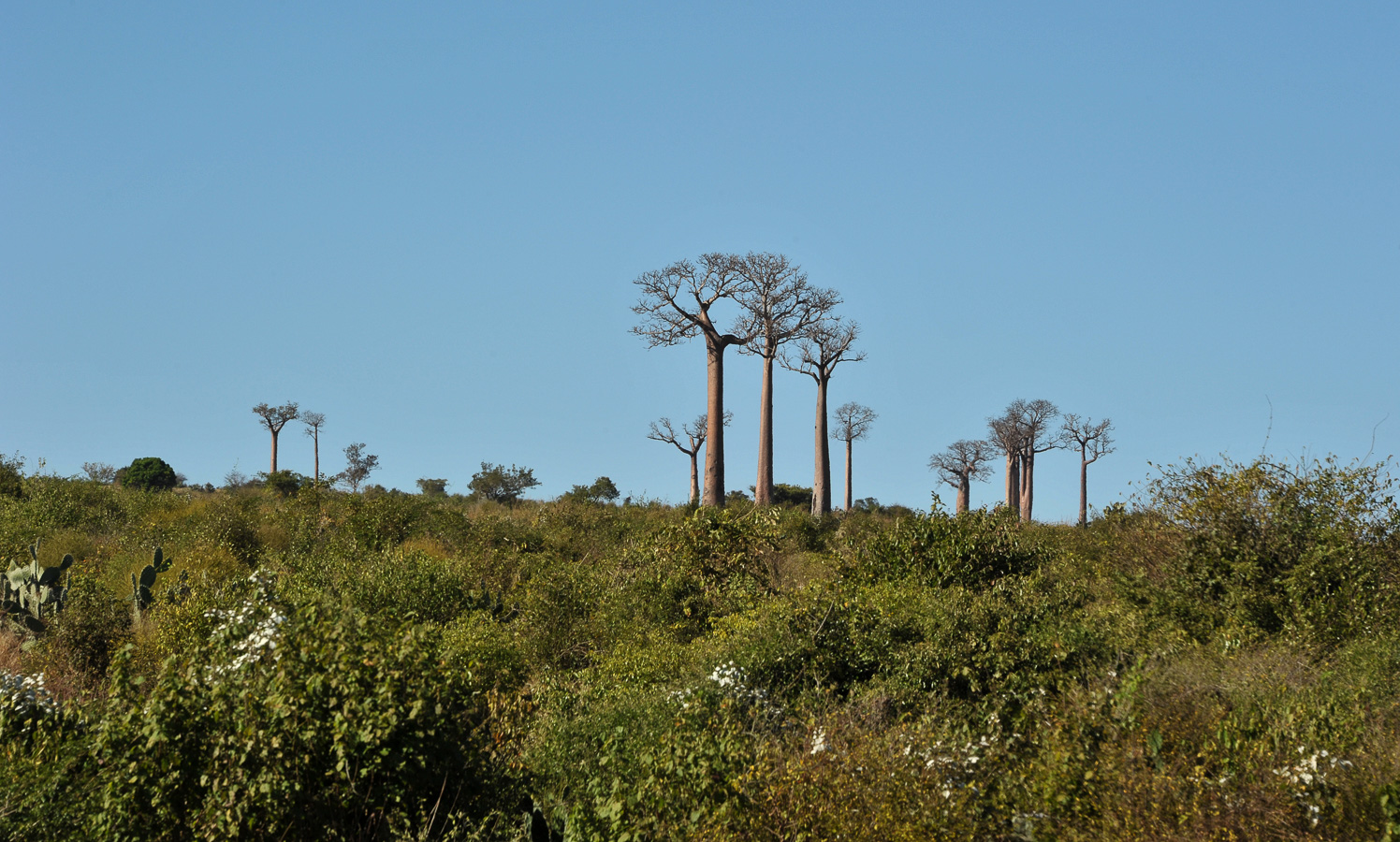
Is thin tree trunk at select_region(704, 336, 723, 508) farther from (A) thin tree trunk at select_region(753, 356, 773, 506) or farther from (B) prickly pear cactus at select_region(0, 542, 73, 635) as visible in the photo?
(B) prickly pear cactus at select_region(0, 542, 73, 635)

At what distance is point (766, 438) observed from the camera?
3097 cm

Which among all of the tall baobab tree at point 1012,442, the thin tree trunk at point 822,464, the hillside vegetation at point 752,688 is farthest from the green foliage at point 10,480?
the tall baobab tree at point 1012,442

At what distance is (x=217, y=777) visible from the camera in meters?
6.16

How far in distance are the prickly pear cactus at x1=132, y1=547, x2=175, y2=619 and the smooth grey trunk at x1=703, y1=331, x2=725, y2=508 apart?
15.2m

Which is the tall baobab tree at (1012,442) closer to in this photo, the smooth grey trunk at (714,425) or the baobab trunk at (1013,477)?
the baobab trunk at (1013,477)

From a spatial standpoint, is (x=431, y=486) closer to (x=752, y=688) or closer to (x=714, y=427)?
(x=714, y=427)

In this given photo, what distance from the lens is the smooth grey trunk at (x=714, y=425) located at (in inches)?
1099

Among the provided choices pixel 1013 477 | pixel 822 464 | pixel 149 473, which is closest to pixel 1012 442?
pixel 1013 477

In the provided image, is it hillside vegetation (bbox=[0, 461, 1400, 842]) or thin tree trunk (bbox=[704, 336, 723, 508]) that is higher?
thin tree trunk (bbox=[704, 336, 723, 508])

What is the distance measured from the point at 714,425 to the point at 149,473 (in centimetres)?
2271

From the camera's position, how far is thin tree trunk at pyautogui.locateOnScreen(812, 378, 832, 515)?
33.4 m

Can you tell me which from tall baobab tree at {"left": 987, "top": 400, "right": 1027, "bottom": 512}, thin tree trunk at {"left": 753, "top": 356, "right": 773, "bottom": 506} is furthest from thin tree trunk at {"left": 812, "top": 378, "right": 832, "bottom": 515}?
tall baobab tree at {"left": 987, "top": 400, "right": 1027, "bottom": 512}

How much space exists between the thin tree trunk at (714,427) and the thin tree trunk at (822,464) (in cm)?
533

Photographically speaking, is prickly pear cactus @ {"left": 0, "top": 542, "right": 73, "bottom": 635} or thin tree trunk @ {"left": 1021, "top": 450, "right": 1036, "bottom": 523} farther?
thin tree trunk @ {"left": 1021, "top": 450, "right": 1036, "bottom": 523}
